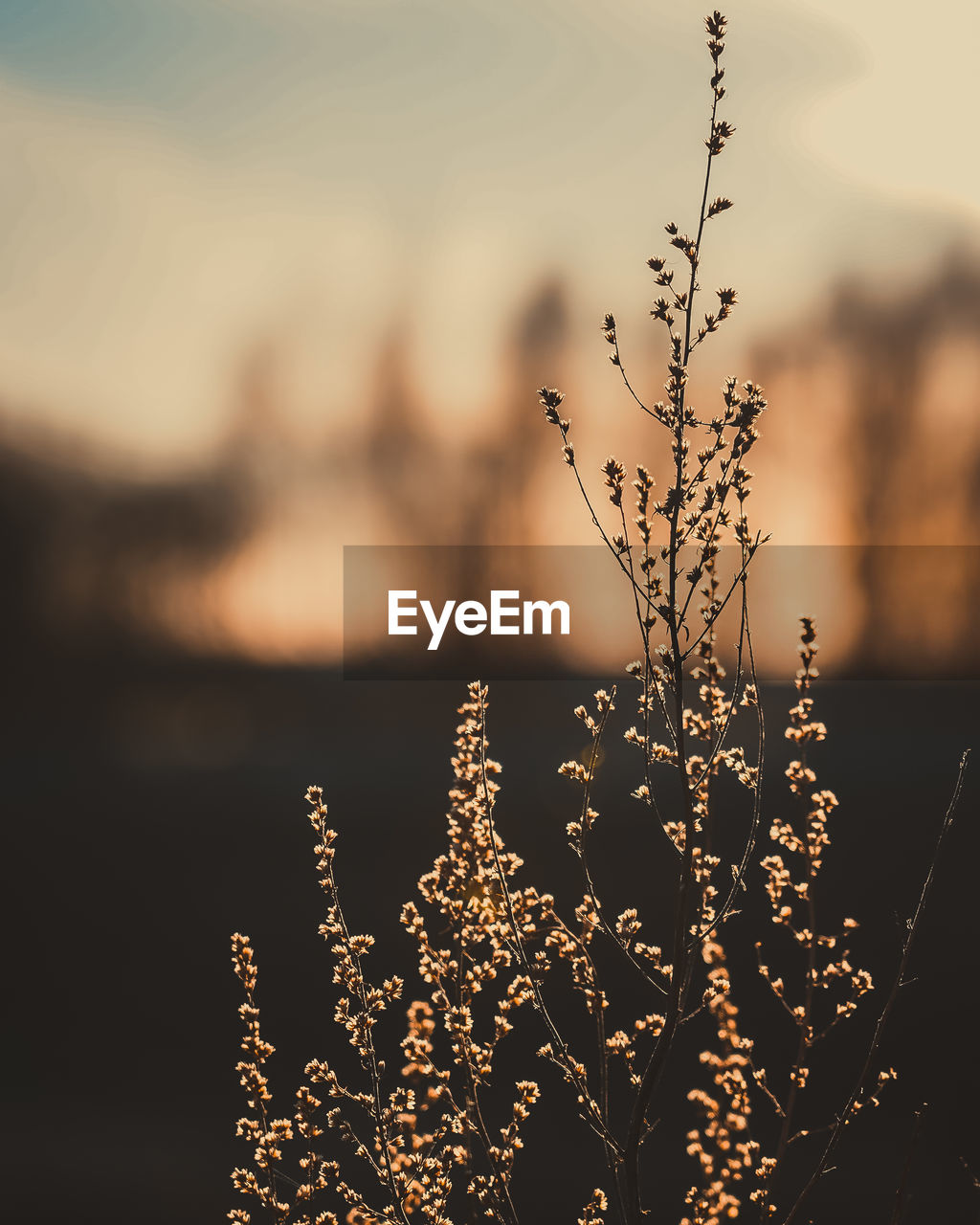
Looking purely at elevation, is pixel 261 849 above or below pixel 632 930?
below

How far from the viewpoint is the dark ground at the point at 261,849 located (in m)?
4.38

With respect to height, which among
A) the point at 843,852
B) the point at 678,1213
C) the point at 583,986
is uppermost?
the point at 583,986

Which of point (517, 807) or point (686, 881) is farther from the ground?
point (686, 881)

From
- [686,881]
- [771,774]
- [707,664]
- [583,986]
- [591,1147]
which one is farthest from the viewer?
[771,774]

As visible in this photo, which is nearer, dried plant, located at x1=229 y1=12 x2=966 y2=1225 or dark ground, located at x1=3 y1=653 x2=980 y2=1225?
dried plant, located at x1=229 y1=12 x2=966 y2=1225

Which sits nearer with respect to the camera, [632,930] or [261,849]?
[632,930]

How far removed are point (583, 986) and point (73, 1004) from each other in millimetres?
3722

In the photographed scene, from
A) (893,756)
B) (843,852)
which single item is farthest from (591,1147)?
(893,756)

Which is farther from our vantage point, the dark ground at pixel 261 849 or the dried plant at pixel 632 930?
the dark ground at pixel 261 849

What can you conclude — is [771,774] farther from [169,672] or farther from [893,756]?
[169,672]

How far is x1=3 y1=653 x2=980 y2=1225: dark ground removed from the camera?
438cm

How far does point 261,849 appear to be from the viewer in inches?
186

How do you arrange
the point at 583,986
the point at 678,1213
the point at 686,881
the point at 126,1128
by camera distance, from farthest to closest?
the point at 126,1128
the point at 678,1213
the point at 583,986
the point at 686,881

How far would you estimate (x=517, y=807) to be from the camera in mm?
4535
